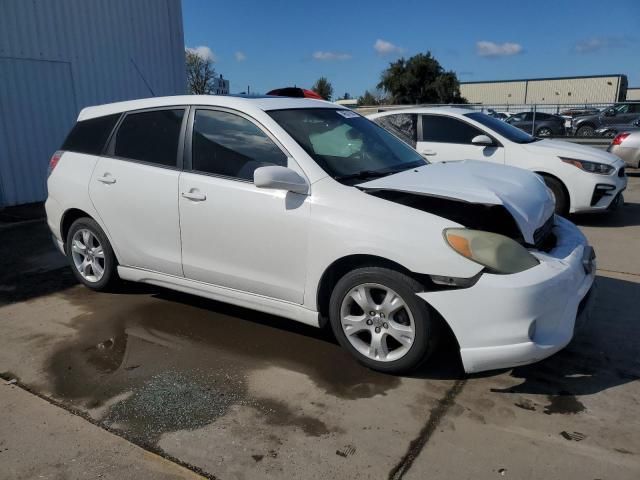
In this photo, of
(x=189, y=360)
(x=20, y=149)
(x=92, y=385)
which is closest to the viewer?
(x=92, y=385)

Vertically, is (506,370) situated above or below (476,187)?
below

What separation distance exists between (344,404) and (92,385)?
62.5 inches

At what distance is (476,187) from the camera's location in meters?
3.41

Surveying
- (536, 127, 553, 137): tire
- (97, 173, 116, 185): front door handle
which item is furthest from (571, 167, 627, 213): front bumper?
(536, 127, 553, 137): tire

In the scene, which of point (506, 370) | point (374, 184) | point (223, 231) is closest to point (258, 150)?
point (223, 231)

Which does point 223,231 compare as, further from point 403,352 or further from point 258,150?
point 403,352

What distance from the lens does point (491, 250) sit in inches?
117

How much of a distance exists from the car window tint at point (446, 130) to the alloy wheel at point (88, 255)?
496 centimetres

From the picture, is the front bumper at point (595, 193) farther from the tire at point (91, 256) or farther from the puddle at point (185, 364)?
the tire at point (91, 256)

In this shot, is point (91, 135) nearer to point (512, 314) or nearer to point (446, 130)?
point (512, 314)

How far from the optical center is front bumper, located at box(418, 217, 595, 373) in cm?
286

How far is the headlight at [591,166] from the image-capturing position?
7145mm

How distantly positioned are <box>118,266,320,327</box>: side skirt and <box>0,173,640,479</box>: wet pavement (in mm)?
300

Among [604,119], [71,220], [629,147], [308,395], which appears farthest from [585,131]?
[308,395]
